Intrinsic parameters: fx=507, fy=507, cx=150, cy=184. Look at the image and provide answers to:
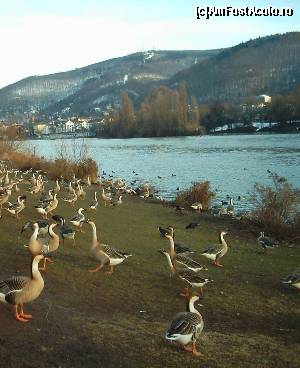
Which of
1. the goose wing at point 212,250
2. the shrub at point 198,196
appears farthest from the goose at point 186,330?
the shrub at point 198,196

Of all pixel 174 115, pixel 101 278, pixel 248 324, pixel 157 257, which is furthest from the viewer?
pixel 174 115

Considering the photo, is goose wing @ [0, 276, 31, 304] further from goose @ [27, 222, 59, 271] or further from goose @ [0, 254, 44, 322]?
goose @ [27, 222, 59, 271]

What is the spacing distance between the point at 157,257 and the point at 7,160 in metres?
33.0

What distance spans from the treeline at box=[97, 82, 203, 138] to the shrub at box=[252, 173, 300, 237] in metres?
92.7

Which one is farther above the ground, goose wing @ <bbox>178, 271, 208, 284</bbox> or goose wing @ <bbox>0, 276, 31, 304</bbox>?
goose wing @ <bbox>0, 276, 31, 304</bbox>

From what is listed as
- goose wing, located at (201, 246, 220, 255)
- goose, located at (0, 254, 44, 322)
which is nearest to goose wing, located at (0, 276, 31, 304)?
goose, located at (0, 254, 44, 322)

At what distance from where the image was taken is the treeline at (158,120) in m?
112

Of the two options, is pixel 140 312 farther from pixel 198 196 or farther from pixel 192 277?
pixel 198 196

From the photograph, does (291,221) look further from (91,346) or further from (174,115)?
(174,115)

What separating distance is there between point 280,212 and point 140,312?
11.1 metres

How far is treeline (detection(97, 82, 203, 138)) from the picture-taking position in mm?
112375

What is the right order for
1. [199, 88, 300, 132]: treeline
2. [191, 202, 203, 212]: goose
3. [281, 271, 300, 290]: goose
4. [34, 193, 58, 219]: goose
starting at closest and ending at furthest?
[281, 271, 300, 290]: goose → [34, 193, 58, 219]: goose → [191, 202, 203, 212]: goose → [199, 88, 300, 132]: treeline

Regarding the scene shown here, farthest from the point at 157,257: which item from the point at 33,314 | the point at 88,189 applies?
the point at 88,189

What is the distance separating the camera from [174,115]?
113875 millimetres
